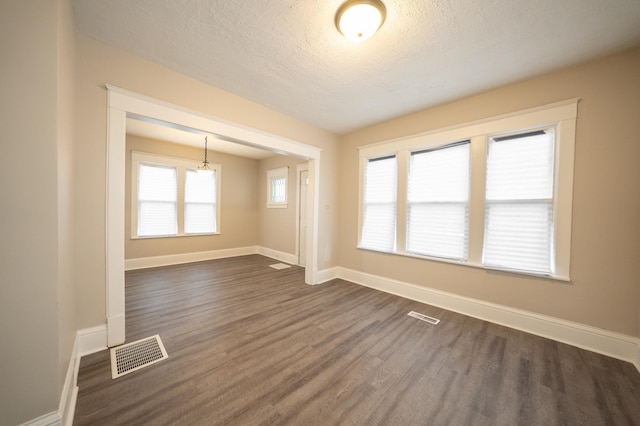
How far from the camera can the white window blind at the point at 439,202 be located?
9.46 ft

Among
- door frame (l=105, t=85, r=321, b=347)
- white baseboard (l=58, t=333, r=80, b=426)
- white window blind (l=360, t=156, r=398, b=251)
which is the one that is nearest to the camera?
white baseboard (l=58, t=333, r=80, b=426)

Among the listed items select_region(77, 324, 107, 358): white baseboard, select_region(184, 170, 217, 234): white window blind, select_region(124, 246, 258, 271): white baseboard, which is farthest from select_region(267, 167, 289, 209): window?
select_region(77, 324, 107, 358): white baseboard

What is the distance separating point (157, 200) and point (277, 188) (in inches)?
110

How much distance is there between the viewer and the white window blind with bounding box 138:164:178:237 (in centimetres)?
471

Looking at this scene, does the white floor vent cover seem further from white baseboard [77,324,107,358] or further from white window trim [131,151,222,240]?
white baseboard [77,324,107,358]

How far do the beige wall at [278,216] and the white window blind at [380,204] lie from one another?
2023 mm

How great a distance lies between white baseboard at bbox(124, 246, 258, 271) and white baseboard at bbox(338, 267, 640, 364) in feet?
14.5

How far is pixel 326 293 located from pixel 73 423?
2702 millimetres

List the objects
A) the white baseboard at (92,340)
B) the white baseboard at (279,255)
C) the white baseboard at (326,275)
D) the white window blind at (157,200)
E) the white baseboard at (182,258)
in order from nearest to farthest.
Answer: the white baseboard at (92,340) < the white baseboard at (326,275) < the white baseboard at (182,258) < the white window blind at (157,200) < the white baseboard at (279,255)

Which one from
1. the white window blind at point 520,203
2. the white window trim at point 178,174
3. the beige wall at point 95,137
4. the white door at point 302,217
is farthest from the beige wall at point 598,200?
the white window trim at point 178,174

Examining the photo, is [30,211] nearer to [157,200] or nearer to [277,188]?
[157,200]

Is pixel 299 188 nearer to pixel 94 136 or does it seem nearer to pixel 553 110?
pixel 94 136

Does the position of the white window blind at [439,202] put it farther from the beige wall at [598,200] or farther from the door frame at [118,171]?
the door frame at [118,171]

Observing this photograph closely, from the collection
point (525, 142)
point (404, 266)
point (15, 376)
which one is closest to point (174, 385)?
point (15, 376)
